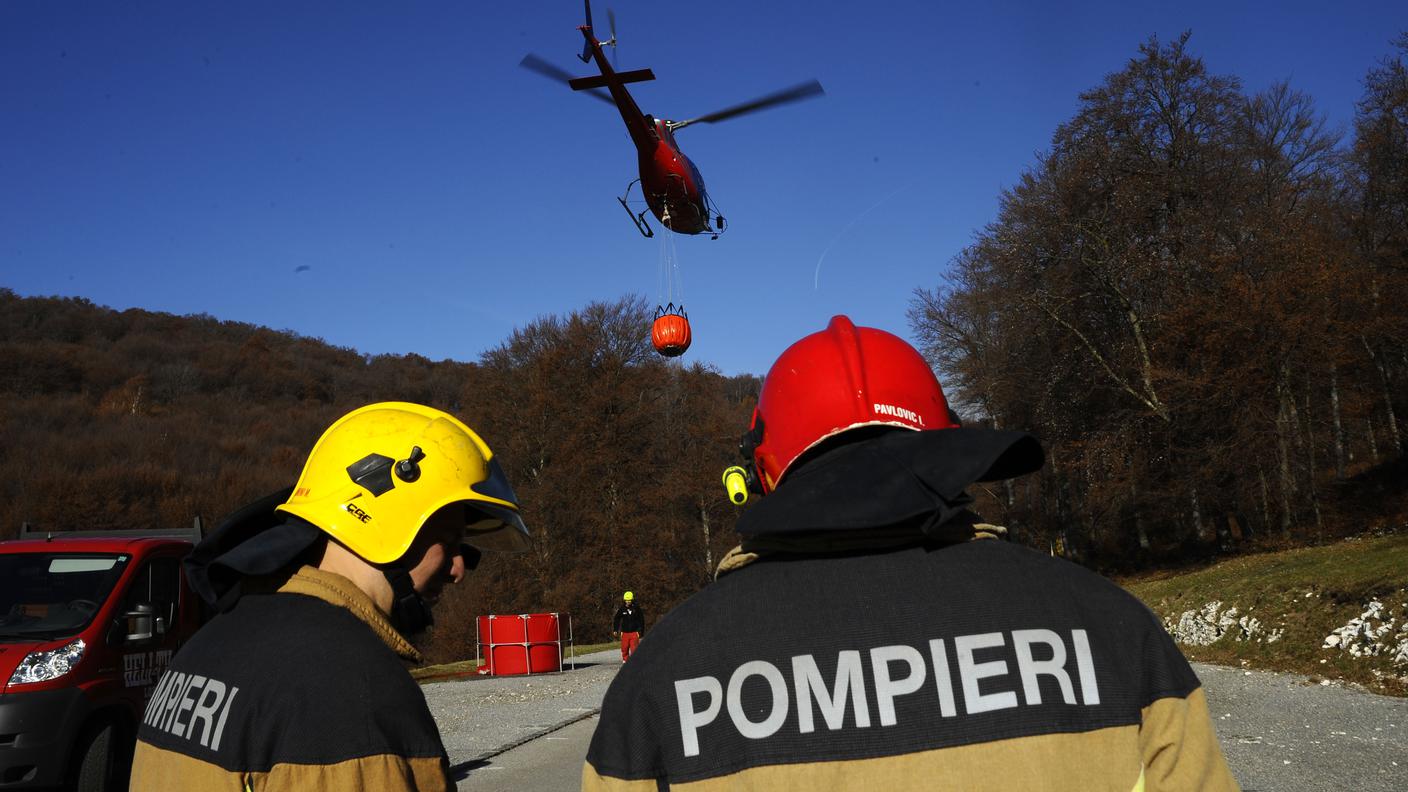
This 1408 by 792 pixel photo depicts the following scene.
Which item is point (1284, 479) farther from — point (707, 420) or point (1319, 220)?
point (707, 420)

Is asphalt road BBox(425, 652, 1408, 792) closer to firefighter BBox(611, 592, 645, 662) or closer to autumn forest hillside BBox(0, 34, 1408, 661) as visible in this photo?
firefighter BBox(611, 592, 645, 662)

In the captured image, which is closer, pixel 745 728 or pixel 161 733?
pixel 745 728

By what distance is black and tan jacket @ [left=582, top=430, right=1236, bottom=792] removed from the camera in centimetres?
169

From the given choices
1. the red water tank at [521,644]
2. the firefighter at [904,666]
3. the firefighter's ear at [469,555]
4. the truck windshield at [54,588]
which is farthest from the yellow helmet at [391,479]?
the red water tank at [521,644]

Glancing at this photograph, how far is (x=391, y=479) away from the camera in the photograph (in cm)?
285

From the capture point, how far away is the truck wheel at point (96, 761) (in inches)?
305

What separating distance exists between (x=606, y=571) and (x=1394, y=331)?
2931 centimetres

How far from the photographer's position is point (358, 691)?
215cm

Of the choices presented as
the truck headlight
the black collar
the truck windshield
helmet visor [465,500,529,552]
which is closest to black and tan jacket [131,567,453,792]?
helmet visor [465,500,529,552]

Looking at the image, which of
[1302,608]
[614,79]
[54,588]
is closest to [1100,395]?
[1302,608]

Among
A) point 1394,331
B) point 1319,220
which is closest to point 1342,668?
point 1394,331

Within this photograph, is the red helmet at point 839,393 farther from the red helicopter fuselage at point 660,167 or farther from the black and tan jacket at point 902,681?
the red helicopter fuselage at point 660,167

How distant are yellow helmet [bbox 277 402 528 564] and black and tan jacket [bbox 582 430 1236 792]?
3.83 feet

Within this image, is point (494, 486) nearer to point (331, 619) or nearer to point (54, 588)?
point (331, 619)
